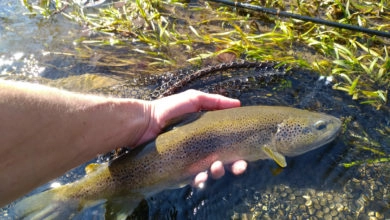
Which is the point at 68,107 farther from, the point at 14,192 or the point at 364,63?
the point at 364,63

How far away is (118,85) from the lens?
3.88 metres

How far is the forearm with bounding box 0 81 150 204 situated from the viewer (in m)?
2.10

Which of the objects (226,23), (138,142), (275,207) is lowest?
(275,207)

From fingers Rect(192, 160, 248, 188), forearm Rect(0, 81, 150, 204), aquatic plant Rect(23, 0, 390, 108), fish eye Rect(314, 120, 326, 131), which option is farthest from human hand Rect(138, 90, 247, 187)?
aquatic plant Rect(23, 0, 390, 108)

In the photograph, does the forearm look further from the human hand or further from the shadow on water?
the shadow on water

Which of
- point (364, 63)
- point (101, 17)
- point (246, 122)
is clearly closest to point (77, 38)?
point (101, 17)

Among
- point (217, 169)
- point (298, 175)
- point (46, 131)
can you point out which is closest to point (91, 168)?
point (46, 131)

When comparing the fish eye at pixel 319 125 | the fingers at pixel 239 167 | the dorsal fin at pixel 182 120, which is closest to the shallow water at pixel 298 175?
the fingers at pixel 239 167

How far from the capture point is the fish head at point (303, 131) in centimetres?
285

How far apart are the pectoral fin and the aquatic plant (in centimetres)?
99

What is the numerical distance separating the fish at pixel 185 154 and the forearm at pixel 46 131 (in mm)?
229

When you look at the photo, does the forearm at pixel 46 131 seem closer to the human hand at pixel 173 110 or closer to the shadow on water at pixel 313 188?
the human hand at pixel 173 110

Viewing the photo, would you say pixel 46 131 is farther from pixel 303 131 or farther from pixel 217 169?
pixel 303 131

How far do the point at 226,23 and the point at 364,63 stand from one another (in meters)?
1.69
